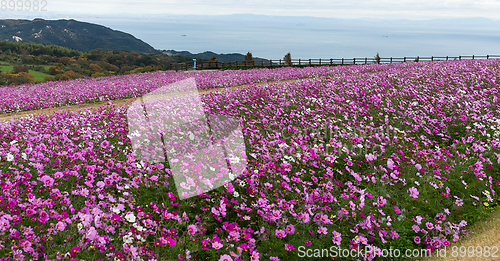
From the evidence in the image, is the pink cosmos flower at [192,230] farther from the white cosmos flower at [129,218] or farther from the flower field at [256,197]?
the white cosmos flower at [129,218]

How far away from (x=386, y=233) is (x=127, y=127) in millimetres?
5971

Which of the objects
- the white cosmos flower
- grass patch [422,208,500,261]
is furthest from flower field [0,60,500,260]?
grass patch [422,208,500,261]

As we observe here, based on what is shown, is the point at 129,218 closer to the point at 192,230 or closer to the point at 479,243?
the point at 192,230

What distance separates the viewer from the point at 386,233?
3992mm

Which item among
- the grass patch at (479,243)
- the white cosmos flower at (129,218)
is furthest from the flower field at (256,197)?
the grass patch at (479,243)

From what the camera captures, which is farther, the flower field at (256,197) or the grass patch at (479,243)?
the grass patch at (479,243)

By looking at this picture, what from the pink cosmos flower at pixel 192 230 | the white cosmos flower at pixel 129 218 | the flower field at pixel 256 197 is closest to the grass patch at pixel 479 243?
the flower field at pixel 256 197

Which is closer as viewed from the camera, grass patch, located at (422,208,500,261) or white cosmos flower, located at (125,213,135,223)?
white cosmos flower, located at (125,213,135,223)

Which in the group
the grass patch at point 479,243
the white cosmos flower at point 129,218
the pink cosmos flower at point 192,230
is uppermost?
the white cosmos flower at point 129,218

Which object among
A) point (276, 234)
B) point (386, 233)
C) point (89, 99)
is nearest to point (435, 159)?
point (386, 233)

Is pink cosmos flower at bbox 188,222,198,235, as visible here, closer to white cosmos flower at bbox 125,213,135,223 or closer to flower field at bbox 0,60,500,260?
flower field at bbox 0,60,500,260

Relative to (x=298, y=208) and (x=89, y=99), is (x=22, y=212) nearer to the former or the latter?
(x=298, y=208)

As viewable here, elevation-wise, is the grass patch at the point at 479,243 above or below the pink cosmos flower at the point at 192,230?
below

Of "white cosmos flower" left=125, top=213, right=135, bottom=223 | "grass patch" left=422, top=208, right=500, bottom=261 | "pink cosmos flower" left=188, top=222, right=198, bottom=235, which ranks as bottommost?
"grass patch" left=422, top=208, right=500, bottom=261
